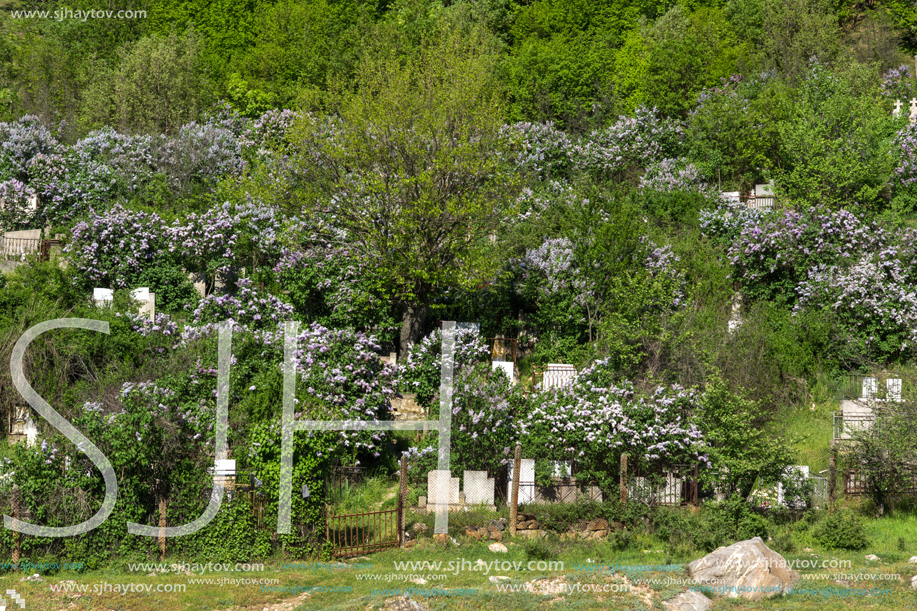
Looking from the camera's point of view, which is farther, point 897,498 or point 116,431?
point 897,498

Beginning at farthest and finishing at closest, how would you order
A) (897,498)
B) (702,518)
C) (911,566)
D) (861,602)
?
(897,498), (702,518), (911,566), (861,602)

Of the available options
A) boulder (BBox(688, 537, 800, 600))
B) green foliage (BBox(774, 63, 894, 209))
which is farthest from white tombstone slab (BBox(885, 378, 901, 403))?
green foliage (BBox(774, 63, 894, 209))

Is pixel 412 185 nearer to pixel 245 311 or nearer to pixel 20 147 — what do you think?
pixel 245 311

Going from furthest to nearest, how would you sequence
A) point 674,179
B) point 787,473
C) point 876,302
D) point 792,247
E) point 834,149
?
point 674,179, point 834,149, point 792,247, point 876,302, point 787,473

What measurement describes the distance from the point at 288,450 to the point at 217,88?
29.4m

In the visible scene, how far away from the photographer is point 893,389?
76.9ft

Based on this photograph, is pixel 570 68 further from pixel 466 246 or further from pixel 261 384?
pixel 261 384

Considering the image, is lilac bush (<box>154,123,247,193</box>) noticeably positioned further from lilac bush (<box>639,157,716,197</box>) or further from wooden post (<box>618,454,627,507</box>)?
wooden post (<box>618,454,627,507</box>)

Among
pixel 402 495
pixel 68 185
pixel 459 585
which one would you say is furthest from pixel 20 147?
pixel 459 585

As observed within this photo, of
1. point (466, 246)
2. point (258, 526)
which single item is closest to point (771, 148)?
point (466, 246)

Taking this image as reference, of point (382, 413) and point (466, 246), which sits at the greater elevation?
point (466, 246)

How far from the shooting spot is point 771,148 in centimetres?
3619

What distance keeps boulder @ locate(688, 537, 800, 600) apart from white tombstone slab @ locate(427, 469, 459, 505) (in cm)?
554

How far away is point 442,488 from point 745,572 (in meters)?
6.81
